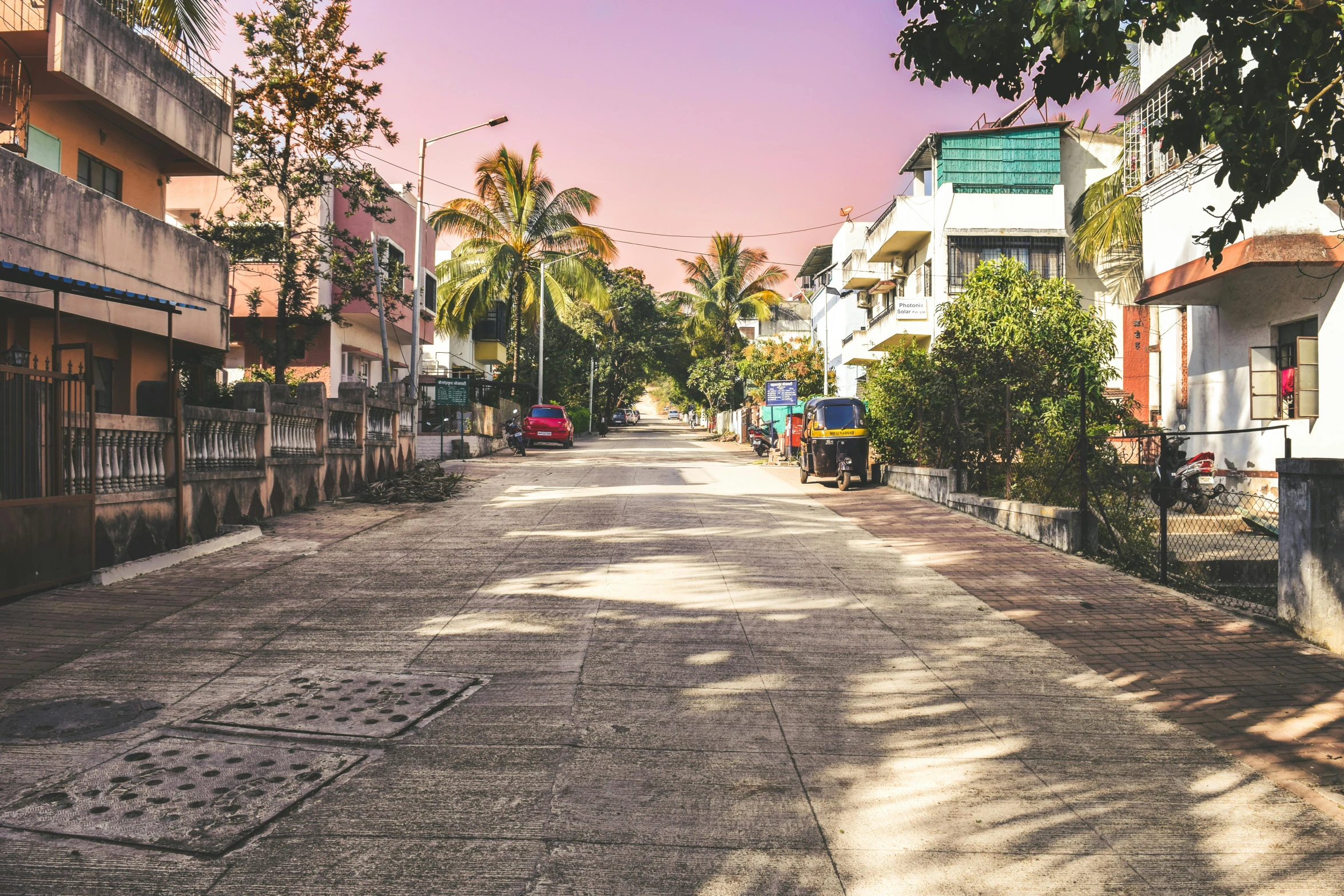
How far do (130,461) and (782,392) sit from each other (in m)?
32.8

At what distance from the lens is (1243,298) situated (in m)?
15.5

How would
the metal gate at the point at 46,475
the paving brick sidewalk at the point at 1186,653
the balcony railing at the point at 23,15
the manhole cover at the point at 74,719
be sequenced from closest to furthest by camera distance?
the manhole cover at the point at 74,719 → the paving brick sidewalk at the point at 1186,653 → the metal gate at the point at 46,475 → the balcony railing at the point at 23,15

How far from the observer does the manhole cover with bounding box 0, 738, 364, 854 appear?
3818 millimetres

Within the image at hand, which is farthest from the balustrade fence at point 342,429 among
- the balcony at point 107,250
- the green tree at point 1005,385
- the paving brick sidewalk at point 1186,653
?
the green tree at point 1005,385

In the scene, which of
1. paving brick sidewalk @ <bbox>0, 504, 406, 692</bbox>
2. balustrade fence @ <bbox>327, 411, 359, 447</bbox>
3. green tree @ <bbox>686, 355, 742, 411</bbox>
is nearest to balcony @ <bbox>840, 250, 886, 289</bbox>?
green tree @ <bbox>686, 355, 742, 411</bbox>

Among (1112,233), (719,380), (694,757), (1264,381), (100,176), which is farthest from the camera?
(719,380)

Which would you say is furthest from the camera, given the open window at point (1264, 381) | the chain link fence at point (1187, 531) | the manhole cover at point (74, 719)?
the open window at point (1264, 381)

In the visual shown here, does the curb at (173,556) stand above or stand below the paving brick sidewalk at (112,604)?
above

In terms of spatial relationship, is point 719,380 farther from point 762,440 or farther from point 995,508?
point 995,508

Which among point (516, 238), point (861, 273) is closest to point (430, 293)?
point (516, 238)

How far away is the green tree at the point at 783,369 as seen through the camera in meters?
53.6

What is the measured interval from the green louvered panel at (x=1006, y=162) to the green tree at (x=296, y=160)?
1829cm

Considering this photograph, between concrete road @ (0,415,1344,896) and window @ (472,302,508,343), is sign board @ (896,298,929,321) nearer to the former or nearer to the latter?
concrete road @ (0,415,1344,896)

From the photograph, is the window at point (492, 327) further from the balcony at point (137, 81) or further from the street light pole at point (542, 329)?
the balcony at point (137, 81)
